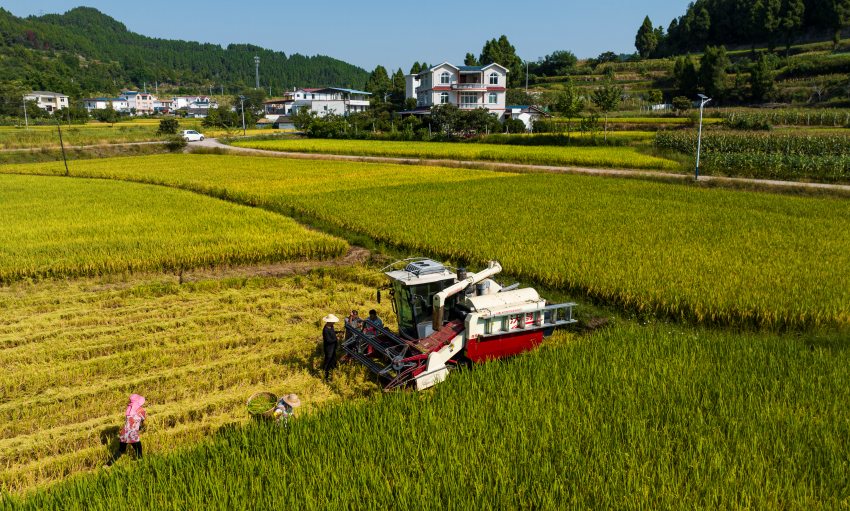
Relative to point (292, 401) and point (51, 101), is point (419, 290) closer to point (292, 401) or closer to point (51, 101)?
point (292, 401)

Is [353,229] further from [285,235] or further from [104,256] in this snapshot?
[104,256]

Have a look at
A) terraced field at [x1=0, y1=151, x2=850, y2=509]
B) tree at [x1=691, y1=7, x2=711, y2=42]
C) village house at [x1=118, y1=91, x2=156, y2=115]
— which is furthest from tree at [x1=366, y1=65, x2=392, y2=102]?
terraced field at [x1=0, y1=151, x2=850, y2=509]

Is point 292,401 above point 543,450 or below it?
below

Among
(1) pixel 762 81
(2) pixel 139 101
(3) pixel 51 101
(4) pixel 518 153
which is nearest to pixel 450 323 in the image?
(4) pixel 518 153

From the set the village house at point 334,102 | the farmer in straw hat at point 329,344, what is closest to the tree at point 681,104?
the village house at point 334,102

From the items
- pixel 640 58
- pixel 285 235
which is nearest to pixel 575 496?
pixel 285 235

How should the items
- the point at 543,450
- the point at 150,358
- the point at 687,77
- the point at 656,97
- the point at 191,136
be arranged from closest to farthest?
1. the point at 543,450
2. the point at 150,358
3. the point at 191,136
4. the point at 656,97
5. the point at 687,77
